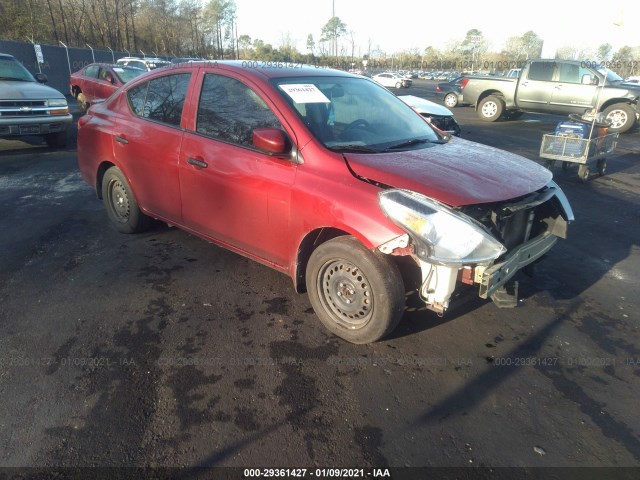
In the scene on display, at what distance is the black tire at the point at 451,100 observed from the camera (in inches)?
800

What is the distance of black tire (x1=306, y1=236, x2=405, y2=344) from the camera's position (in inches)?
111

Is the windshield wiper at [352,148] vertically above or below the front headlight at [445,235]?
above

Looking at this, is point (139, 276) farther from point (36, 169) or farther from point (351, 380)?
point (36, 169)

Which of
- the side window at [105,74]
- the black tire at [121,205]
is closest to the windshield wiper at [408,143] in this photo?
the black tire at [121,205]

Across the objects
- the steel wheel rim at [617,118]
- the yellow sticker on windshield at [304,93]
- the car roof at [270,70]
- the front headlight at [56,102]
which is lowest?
the steel wheel rim at [617,118]

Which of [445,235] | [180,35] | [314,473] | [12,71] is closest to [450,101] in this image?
[12,71]

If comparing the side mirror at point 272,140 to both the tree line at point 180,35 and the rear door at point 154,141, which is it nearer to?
the rear door at point 154,141

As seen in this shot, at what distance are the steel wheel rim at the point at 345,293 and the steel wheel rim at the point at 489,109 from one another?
50.2 ft

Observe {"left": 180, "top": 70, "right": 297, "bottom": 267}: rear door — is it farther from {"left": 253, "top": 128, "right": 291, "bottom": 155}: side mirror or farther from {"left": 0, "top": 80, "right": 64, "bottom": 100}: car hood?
{"left": 0, "top": 80, "right": 64, "bottom": 100}: car hood

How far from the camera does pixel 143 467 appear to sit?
7.00ft

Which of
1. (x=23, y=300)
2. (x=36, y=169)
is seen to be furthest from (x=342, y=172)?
(x=36, y=169)

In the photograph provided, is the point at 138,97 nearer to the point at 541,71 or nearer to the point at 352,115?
the point at 352,115

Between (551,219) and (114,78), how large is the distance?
13205 millimetres

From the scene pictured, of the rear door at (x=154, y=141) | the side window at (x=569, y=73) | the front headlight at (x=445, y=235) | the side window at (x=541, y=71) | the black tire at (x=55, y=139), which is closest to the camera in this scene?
the front headlight at (x=445, y=235)
